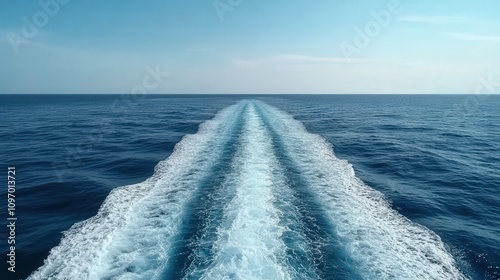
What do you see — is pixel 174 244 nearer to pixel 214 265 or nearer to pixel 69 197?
pixel 214 265

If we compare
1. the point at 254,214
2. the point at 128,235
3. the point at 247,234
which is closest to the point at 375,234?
the point at 254,214

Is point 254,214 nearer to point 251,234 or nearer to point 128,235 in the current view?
point 251,234

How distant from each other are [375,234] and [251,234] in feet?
17.1

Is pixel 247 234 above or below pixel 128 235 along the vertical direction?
above

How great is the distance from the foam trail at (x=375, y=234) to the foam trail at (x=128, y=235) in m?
7.08

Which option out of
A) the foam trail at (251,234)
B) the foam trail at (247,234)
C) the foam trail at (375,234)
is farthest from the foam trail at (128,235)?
the foam trail at (375,234)

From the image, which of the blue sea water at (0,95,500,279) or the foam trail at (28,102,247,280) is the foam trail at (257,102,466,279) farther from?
the foam trail at (28,102,247,280)

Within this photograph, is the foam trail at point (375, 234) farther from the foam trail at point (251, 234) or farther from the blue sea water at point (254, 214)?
the foam trail at point (251, 234)

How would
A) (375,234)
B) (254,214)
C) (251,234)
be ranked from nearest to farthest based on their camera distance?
1. (251,234)
2. (375,234)
3. (254,214)

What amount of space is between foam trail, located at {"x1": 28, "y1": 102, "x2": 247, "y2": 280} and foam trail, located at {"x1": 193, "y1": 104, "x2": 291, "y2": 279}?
6.72 feet

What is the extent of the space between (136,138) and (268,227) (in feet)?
87.4

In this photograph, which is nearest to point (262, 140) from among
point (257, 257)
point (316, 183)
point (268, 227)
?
point (316, 183)

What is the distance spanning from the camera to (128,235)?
10914 mm

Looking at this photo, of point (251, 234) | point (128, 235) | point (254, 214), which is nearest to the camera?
point (251, 234)
